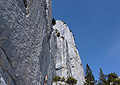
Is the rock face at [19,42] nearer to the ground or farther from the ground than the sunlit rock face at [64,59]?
nearer to the ground

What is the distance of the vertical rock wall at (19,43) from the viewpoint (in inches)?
436

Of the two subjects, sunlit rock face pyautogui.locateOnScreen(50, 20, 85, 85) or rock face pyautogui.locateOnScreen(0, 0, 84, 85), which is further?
sunlit rock face pyautogui.locateOnScreen(50, 20, 85, 85)

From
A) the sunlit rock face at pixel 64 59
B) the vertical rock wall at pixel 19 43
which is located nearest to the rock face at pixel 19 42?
the vertical rock wall at pixel 19 43

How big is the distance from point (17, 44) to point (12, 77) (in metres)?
3.43

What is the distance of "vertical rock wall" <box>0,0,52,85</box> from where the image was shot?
36.3 ft

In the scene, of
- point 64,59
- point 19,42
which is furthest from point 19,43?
point 64,59

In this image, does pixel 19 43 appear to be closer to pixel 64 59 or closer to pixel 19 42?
pixel 19 42

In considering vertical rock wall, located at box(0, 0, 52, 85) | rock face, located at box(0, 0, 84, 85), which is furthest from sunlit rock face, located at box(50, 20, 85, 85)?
vertical rock wall, located at box(0, 0, 52, 85)

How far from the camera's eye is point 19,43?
1323cm

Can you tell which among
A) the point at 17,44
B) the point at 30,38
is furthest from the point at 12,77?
the point at 30,38

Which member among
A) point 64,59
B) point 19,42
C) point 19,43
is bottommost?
point 19,43

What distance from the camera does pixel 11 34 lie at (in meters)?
12.1

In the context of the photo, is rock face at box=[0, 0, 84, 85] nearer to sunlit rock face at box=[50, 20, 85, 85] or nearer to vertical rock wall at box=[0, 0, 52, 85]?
vertical rock wall at box=[0, 0, 52, 85]

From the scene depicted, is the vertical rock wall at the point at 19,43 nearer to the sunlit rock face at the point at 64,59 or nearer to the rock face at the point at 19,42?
the rock face at the point at 19,42
